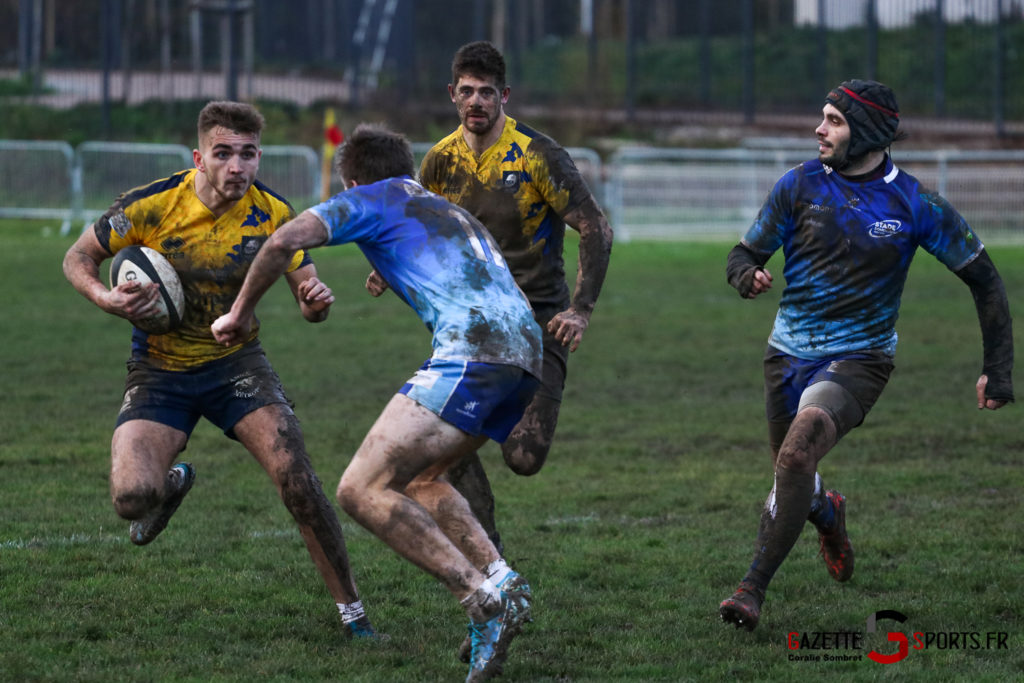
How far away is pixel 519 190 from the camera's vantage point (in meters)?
6.79

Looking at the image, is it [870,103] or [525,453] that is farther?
[525,453]

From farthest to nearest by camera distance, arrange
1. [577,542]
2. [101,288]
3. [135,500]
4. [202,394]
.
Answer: [577,542] < [202,394] < [101,288] < [135,500]

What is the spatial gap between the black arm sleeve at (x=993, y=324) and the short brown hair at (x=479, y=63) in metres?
2.31

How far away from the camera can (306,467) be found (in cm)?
604

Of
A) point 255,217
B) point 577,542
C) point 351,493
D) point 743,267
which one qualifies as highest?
point 255,217

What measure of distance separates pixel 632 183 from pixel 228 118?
19105mm

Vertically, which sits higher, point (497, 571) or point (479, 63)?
point (479, 63)

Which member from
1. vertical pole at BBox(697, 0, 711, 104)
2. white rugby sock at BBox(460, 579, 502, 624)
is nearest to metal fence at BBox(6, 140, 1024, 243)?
vertical pole at BBox(697, 0, 711, 104)

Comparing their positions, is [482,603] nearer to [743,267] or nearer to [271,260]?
[271,260]

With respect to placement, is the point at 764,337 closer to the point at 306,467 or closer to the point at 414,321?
the point at 414,321

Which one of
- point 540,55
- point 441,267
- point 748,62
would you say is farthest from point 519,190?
point 540,55

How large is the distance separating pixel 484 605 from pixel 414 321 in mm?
11472

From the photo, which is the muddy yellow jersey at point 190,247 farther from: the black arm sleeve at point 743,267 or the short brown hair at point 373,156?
the black arm sleeve at point 743,267

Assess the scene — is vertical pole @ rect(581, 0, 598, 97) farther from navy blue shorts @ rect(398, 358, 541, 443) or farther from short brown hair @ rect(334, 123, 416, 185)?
navy blue shorts @ rect(398, 358, 541, 443)
